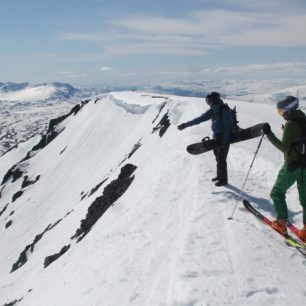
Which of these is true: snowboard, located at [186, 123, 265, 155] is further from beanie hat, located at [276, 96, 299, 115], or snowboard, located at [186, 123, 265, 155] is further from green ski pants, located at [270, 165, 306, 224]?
beanie hat, located at [276, 96, 299, 115]

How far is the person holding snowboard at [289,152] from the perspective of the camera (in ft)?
31.0

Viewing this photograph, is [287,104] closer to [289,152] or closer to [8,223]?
[289,152]

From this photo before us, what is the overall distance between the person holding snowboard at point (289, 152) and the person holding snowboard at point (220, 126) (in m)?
3.82

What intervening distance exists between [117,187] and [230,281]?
17724 mm

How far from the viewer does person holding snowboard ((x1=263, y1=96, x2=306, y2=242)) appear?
31.0 ft

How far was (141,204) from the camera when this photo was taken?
15883 mm

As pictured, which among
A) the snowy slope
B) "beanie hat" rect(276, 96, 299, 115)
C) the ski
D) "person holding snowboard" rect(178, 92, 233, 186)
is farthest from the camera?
"person holding snowboard" rect(178, 92, 233, 186)

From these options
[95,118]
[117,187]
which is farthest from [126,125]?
[117,187]

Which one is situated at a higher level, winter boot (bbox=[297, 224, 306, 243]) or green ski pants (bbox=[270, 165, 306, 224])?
green ski pants (bbox=[270, 165, 306, 224])

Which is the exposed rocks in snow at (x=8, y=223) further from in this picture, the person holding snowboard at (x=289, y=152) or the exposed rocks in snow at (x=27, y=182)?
the person holding snowboard at (x=289, y=152)

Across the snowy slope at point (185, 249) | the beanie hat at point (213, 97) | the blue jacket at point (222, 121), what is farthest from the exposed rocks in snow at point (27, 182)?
the beanie hat at point (213, 97)

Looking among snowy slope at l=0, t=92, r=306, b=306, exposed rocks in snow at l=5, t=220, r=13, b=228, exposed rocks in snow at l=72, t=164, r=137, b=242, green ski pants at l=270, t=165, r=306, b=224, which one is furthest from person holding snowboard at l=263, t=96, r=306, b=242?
exposed rocks in snow at l=5, t=220, r=13, b=228

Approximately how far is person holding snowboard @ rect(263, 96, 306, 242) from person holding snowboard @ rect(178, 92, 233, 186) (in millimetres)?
3824

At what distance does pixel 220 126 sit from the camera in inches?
555
